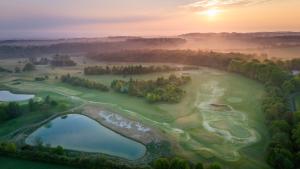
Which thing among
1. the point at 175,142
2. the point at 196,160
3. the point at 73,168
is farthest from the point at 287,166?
the point at 73,168

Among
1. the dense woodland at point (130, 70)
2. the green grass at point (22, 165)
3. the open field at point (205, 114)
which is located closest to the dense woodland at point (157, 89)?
the open field at point (205, 114)

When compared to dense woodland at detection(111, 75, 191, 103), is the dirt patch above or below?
below

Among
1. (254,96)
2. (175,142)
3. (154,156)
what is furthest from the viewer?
(254,96)

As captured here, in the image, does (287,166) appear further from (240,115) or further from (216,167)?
(240,115)

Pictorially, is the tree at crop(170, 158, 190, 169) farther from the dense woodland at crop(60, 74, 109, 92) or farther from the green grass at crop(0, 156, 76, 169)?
the dense woodland at crop(60, 74, 109, 92)

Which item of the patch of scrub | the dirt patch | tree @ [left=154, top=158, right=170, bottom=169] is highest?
the patch of scrub

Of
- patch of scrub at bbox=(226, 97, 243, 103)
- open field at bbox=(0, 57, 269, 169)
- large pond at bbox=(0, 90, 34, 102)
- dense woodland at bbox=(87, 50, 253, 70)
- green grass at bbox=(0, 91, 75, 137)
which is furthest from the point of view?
dense woodland at bbox=(87, 50, 253, 70)

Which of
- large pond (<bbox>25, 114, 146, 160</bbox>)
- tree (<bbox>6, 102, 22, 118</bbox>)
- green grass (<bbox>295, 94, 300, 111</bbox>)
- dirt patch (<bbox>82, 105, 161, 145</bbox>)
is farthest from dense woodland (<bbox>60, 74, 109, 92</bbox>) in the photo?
green grass (<bbox>295, 94, 300, 111</bbox>)

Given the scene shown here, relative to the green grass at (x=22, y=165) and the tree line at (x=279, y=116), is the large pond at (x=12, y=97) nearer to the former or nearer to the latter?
the green grass at (x=22, y=165)
